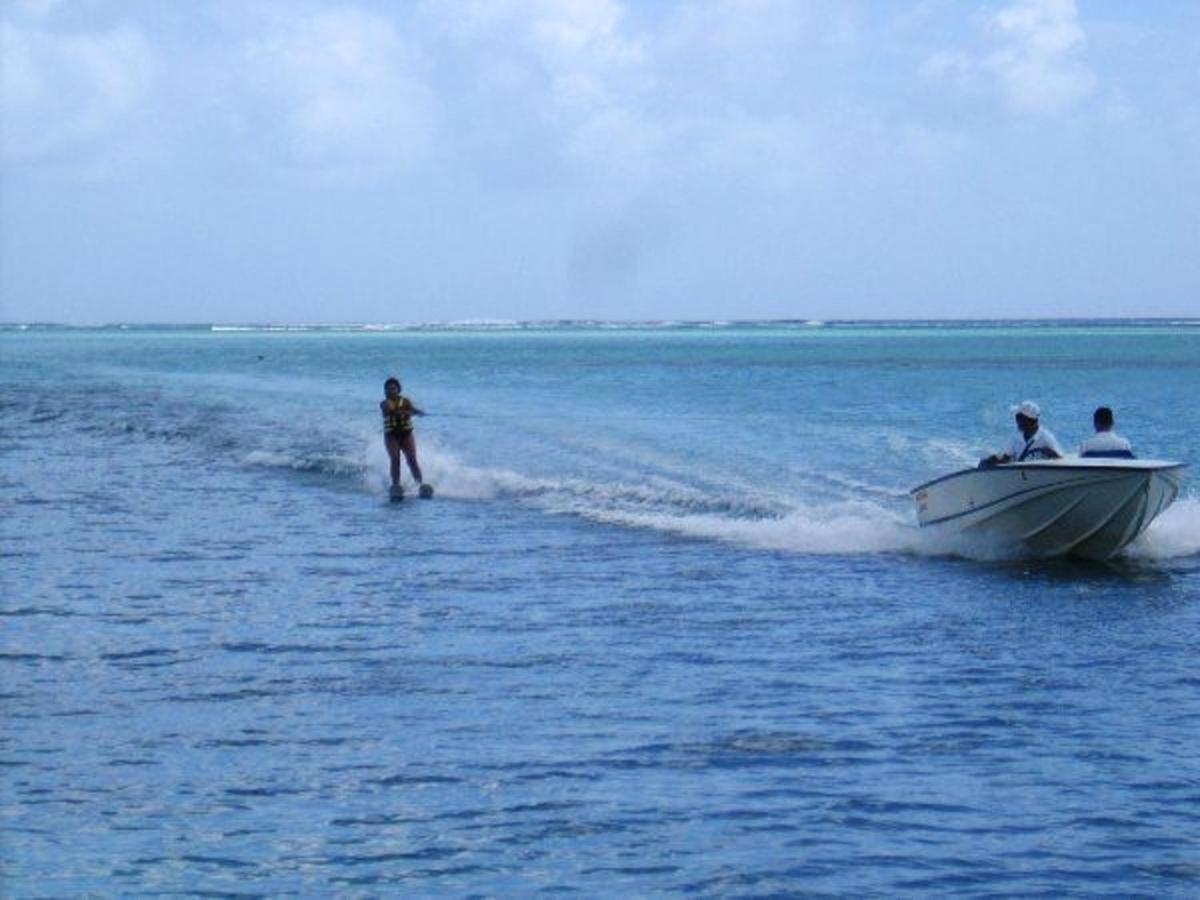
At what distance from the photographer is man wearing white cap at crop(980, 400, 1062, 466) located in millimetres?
19406

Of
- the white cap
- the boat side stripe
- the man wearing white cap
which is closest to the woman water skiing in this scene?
the boat side stripe

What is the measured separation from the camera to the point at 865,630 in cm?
1473

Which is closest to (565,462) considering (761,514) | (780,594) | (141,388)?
(761,514)

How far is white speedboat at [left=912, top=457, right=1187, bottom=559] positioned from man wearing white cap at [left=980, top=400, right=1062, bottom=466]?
0.88 feet

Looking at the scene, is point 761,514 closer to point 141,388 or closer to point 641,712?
point 641,712

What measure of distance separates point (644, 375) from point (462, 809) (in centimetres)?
7534

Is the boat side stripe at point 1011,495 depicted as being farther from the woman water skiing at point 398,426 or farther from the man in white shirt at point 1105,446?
the woman water skiing at point 398,426

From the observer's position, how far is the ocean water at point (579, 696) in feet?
28.9

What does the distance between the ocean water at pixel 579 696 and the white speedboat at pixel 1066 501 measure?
1.11 ft

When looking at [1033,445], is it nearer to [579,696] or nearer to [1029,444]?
[1029,444]

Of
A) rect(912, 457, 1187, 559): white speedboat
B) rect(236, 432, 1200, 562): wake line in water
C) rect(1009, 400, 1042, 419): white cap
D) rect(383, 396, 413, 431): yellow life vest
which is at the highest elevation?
rect(1009, 400, 1042, 419): white cap

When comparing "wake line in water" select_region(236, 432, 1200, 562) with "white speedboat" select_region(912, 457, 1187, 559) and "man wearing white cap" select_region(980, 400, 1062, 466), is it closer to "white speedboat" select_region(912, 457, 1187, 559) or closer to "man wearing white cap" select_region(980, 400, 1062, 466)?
"white speedboat" select_region(912, 457, 1187, 559)

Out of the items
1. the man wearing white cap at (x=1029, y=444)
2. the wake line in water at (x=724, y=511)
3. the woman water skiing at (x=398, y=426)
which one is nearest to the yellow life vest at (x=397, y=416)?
the woman water skiing at (x=398, y=426)

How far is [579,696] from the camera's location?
12078mm
